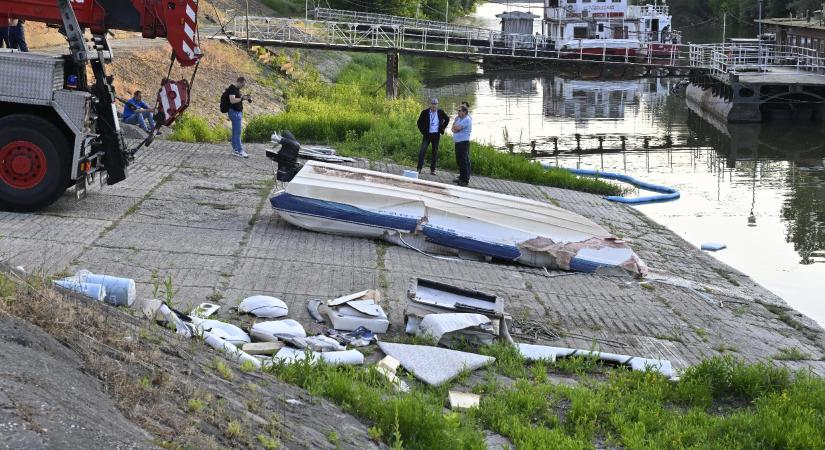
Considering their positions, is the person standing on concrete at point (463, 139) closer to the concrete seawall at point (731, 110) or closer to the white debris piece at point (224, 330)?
the white debris piece at point (224, 330)

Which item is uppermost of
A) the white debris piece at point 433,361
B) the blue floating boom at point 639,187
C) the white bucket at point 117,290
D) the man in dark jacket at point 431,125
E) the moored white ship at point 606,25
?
the moored white ship at point 606,25

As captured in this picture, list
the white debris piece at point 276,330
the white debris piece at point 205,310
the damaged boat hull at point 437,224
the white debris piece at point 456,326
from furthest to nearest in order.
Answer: the damaged boat hull at point 437,224 → the white debris piece at point 456,326 → the white debris piece at point 205,310 → the white debris piece at point 276,330

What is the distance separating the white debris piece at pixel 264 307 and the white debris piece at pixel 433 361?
120 cm

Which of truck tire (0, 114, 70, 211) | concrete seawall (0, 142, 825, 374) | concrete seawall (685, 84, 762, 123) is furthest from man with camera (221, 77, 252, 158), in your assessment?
concrete seawall (685, 84, 762, 123)

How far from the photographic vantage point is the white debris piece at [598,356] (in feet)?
35.4

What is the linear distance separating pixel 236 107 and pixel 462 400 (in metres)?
12.9

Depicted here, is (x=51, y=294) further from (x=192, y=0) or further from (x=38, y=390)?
(x=192, y=0)

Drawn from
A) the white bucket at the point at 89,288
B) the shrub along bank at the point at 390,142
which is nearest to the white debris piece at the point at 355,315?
the white bucket at the point at 89,288

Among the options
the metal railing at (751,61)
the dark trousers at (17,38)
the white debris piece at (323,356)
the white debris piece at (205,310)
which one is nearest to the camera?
the white debris piece at (323,356)

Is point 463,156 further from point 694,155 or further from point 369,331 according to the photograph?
point 694,155

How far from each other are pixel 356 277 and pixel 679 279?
5604mm

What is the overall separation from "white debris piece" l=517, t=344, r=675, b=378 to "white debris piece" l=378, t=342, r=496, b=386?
0.62 m

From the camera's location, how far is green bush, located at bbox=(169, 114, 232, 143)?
23422 millimetres

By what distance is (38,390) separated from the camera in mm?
5895
